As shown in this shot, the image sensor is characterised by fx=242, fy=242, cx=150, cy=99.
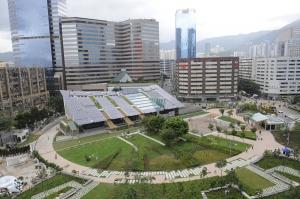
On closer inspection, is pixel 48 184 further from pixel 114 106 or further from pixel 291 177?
pixel 114 106

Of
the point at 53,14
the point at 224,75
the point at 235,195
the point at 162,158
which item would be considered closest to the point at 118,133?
the point at 162,158

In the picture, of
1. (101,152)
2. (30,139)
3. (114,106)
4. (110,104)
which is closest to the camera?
(101,152)

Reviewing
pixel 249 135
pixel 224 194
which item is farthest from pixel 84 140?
pixel 249 135

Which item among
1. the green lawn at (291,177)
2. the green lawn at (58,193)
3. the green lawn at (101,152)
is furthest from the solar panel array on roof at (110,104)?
the green lawn at (291,177)

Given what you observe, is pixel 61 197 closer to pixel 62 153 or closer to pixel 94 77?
pixel 62 153

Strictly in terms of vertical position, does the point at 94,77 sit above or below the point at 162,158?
above
